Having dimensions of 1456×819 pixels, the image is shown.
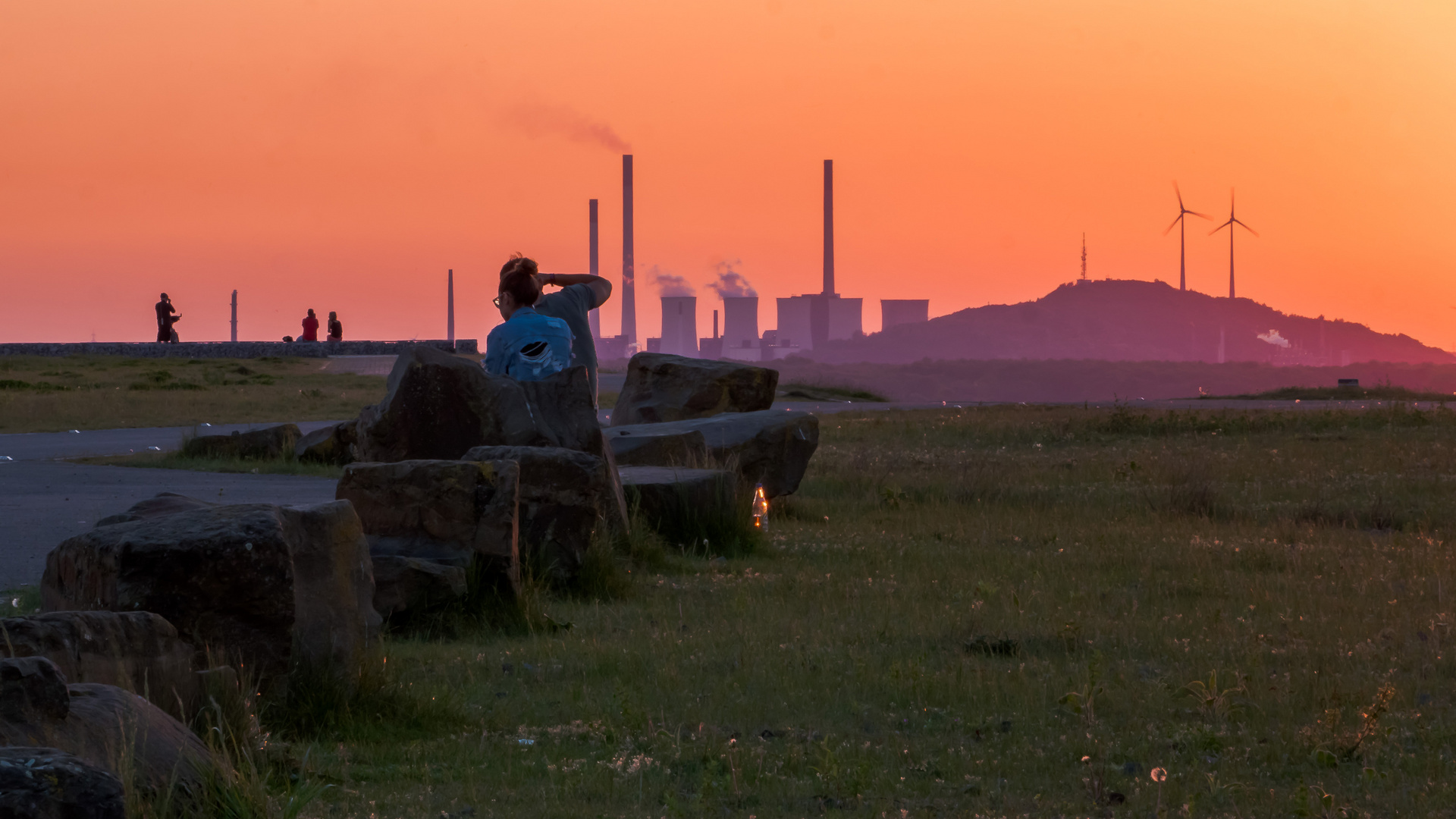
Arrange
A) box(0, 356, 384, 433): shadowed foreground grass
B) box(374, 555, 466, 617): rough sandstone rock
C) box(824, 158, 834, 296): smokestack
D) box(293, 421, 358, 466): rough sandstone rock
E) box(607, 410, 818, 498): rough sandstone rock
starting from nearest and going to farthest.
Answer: box(374, 555, 466, 617): rough sandstone rock → box(607, 410, 818, 498): rough sandstone rock → box(293, 421, 358, 466): rough sandstone rock → box(0, 356, 384, 433): shadowed foreground grass → box(824, 158, 834, 296): smokestack

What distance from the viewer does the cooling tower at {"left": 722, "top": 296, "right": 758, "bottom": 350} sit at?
590 feet

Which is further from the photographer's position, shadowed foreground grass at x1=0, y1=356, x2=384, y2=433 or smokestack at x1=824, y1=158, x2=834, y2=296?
smokestack at x1=824, y1=158, x2=834, y2=296

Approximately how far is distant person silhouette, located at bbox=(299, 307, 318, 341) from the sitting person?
40.1 meters

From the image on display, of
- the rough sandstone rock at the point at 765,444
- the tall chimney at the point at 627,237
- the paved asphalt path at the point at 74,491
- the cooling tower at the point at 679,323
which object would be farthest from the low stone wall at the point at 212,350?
the cooling tower at the point at 679,323

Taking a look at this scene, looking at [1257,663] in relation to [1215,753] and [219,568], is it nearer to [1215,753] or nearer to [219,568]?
[1215,753]

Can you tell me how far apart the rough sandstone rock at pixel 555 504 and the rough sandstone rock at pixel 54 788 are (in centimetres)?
500

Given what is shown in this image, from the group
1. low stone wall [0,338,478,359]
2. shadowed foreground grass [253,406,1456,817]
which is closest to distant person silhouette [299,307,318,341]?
low stone wall [0,338,478,359]

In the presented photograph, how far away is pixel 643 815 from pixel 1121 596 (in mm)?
4575

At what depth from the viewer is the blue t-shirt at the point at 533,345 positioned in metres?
9.68

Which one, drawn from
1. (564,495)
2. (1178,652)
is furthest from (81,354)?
(1178,652)

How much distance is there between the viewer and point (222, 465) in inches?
592

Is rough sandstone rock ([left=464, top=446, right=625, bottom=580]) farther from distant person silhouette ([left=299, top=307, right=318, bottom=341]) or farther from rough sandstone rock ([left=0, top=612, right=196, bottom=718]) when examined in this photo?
distant person silhouette ([left=299, top=307, right=318, bottom=341])

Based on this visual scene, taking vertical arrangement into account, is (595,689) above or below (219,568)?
below

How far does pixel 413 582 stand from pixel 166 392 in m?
25.6
